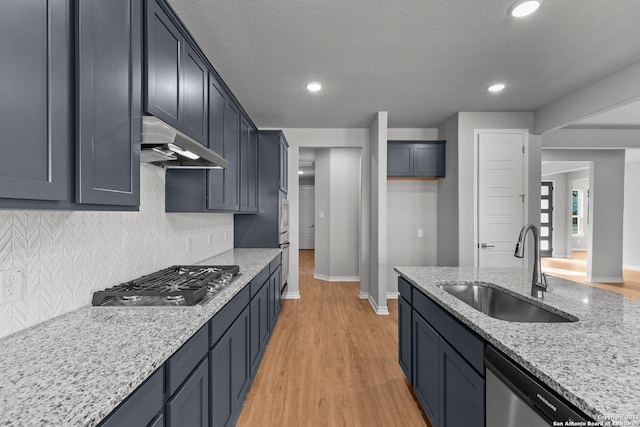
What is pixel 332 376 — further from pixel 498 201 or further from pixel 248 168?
pixel 498 201

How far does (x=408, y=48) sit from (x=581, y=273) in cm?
736

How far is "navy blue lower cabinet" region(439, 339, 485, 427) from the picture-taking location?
48.0 inches

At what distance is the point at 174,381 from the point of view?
1067mm

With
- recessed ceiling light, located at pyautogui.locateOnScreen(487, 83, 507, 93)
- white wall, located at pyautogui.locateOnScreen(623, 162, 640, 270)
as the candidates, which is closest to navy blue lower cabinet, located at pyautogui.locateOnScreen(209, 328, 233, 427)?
recessed ceiling light, located at pyautogui.locateOnScreen(487, 83, 507, 93)

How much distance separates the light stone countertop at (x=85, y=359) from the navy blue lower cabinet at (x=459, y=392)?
3.82ft

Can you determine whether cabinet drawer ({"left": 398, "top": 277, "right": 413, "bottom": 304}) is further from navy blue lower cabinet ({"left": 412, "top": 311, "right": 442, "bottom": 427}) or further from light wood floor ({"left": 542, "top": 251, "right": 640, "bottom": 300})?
light wood floor ({"left": 542, "top": 251, "right": 640, "bottom": 300})

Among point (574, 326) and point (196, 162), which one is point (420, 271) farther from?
point (196, 162)

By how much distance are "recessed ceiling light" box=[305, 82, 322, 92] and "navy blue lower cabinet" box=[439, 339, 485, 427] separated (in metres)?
2.62

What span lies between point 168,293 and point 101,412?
2.80ft

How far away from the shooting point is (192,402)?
1218 millimetres

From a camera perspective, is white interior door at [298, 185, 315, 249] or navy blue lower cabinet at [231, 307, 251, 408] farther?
white interior door at [298, 185, 315, 249]

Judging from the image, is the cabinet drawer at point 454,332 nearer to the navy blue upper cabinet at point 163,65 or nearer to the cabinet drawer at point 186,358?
the cabinet drawer at point 186,358

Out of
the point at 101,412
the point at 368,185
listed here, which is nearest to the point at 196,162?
the point at 101,412

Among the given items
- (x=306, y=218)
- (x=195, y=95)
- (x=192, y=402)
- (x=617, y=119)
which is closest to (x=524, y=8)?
(x=195, y=95)
